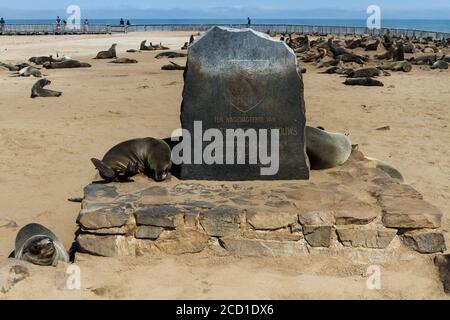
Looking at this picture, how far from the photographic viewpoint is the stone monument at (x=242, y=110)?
5617 millimetres

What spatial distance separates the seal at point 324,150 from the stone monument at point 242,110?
0.36 m

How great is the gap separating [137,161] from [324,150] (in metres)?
2.15

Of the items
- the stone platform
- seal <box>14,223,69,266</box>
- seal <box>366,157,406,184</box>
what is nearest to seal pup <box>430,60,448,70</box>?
seal <box>366,157,406,184</box>

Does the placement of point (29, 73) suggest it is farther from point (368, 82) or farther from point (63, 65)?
point (368, 82)

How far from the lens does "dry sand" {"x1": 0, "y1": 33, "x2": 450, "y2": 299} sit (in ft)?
14.4

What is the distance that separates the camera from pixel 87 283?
436cm

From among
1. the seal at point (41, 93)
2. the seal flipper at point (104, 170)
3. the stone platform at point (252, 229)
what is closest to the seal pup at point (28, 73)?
the seal at point (41, 93)

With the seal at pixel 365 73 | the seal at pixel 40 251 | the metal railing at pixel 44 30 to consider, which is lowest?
the seal at pixel 40 251

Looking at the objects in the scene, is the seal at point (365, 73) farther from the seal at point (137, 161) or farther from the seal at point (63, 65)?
the seal at point (137, 161)

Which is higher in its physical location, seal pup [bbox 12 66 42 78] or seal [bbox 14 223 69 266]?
seal pup [bbox 12 66 42 78]

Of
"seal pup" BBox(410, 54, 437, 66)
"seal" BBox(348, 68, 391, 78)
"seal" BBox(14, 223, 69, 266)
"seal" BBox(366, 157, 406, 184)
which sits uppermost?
"seal pup" BBox(410, 54, 437, 66)

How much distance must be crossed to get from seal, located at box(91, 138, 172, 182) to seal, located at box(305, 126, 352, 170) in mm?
1617

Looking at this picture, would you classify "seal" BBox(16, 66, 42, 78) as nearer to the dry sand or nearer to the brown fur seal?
the dry sand
